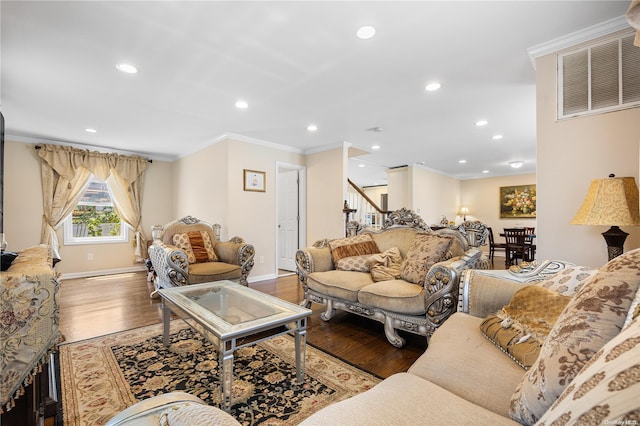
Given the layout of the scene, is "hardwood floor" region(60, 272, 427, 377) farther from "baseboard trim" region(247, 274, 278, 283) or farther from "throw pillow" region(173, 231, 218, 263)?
"throw pillow" region(173, 231, 218, 263)

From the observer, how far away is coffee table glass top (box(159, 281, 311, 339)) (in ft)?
5.44

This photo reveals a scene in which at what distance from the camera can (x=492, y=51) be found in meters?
2.26

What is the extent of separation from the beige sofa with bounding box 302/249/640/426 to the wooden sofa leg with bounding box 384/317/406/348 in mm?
1077

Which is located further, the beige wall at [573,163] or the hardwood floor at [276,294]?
the hardwood floor at [276,294]

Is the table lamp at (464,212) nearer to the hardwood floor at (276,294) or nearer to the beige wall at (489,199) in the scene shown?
the beige wall at (489,199)

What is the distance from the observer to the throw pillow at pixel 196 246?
3777 millimetres

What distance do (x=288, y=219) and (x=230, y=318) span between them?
160 inches

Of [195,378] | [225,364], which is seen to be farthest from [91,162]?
[225,364]

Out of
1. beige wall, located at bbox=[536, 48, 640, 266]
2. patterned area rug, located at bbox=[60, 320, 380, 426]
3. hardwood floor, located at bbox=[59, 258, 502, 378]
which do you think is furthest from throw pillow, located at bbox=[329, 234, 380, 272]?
beige wall, located at bbox=[536, 48, 640, 266]

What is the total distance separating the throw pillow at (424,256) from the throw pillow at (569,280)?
1011 millimetres

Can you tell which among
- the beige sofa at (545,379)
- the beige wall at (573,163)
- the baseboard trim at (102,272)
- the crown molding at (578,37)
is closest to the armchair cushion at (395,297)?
the beige sofa at (545,379)

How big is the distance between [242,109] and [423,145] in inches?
129

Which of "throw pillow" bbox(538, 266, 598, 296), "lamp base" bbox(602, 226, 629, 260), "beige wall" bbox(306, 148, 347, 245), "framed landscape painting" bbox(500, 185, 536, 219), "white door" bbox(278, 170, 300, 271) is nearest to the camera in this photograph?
"throw pillow" bbox(538, 266, 598, 296)

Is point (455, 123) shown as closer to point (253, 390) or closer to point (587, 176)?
point (587, 176)
